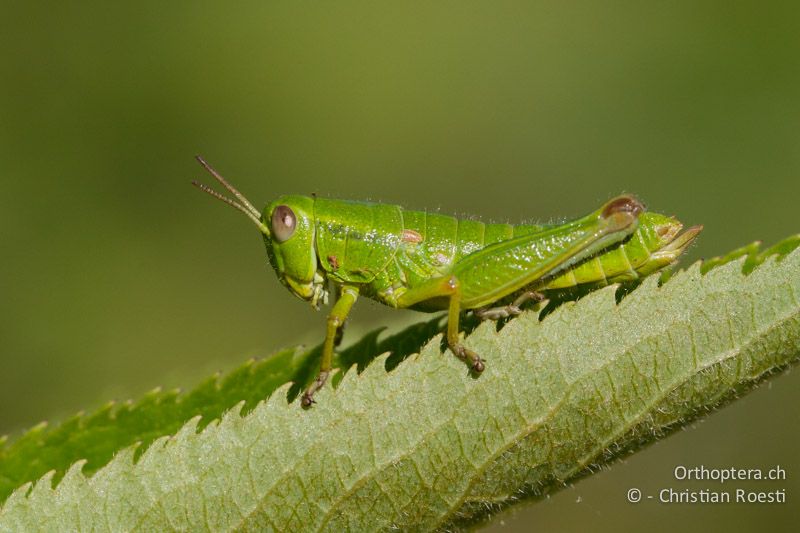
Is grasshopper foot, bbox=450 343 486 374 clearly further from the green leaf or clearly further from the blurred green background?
the blurred green background

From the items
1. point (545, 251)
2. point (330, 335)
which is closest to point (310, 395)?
point (330, 335)

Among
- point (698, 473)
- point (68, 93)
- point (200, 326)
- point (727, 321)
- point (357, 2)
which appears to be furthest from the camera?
point (357, 2)

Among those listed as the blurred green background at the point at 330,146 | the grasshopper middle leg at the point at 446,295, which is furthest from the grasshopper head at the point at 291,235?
the blurred green background at the point at 330,146

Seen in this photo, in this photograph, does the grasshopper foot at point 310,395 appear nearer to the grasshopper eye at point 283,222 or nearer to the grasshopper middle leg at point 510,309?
the grasshopper middle leg at point 510,309

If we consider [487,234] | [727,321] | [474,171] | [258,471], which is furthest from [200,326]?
[727,321]

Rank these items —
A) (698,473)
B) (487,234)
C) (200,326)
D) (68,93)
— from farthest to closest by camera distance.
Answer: (68,93) < (200,326) < (698,473) < (487,234)

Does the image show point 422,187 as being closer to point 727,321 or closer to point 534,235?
point 534,235

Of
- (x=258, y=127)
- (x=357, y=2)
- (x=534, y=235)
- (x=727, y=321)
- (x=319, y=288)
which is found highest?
(x=357, y=2)
